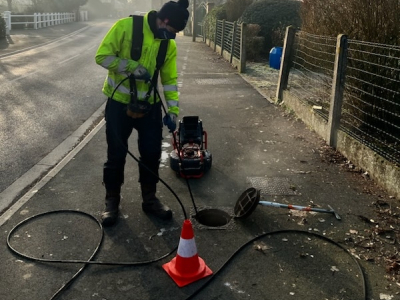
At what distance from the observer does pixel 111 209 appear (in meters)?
4.06

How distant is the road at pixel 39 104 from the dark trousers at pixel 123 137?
1631mm

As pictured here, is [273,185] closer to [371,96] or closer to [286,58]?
[371,96]

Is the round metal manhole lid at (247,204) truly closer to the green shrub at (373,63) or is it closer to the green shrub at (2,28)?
the green shrub at (373,63)

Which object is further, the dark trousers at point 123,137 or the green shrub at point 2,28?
the green shrub at point 2,28

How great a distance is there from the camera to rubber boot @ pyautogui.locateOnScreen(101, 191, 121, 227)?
12.8 ft

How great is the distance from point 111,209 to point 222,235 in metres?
1.16

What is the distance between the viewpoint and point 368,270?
3.30 metres

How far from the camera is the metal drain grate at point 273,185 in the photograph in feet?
15.6

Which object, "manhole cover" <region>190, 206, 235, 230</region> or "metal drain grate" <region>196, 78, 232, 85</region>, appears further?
"metal drain grate" <region>196, 78, 232, 85</region>

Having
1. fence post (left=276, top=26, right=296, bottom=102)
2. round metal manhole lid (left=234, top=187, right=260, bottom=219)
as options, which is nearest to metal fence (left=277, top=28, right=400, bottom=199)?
fence post (left=276, top=26, right=296, bottom=102)

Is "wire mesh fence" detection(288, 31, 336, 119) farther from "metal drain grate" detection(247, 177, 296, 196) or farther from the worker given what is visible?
the worker

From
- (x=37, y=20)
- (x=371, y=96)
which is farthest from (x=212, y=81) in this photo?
(x=37, y=20)

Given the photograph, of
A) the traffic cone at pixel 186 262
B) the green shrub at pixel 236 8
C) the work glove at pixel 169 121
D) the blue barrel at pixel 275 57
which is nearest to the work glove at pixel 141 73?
the work glove at pixel 169 121

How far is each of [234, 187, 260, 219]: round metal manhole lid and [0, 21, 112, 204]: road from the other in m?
2.80
